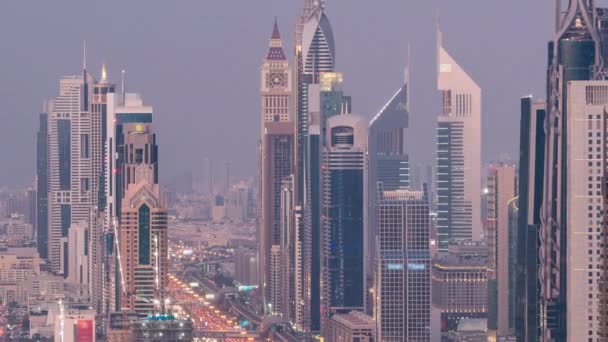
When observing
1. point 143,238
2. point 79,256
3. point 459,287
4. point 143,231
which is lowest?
point 459,287

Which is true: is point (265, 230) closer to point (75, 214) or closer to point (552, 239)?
point (75, 214)

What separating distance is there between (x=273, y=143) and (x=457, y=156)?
6.34m

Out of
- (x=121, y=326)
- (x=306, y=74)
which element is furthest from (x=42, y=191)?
(x=121, y=326)

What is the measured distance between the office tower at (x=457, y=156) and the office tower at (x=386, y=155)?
0.89m

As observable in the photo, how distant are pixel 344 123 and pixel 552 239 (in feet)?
62.7

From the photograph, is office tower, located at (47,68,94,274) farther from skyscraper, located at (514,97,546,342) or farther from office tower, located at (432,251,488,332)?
skyscraper, located at (514,97,546,342)

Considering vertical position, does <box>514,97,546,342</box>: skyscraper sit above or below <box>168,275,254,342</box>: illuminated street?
above

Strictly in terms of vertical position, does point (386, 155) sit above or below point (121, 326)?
above

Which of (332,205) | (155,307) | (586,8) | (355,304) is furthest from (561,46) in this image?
(332,205)

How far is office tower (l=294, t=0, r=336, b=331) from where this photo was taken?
45.1 m

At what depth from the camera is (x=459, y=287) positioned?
3953 cm

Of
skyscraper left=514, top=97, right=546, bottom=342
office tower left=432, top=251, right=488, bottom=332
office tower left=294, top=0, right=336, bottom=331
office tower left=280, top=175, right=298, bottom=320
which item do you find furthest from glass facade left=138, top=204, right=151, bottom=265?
skyscraper left=514, top=97, right=546, bottom=342

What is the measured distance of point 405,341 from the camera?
36.0 metres

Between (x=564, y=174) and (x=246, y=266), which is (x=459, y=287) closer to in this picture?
(x=246, y=266)
